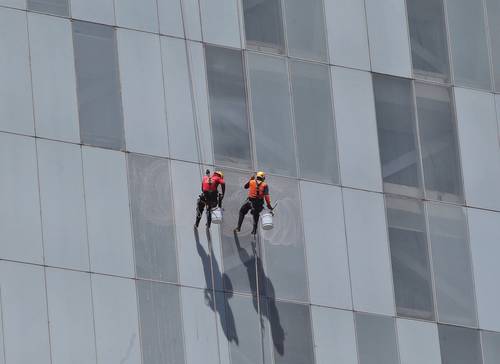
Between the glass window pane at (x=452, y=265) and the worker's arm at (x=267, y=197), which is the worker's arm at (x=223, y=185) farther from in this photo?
the glass window pane at (x=452, y=265)

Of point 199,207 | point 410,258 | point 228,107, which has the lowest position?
point 410,258

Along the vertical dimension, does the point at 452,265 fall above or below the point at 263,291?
above

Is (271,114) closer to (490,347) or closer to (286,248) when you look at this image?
(286,248)

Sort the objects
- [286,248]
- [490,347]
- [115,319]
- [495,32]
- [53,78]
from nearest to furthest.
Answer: [115,319] < [53,78] < [286,248] < [490,347] < [495,32]

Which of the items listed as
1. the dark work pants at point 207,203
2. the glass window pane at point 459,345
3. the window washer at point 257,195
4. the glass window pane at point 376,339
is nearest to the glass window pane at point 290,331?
the glass window pane at point 376,339

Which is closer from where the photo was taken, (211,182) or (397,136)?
(211,182)

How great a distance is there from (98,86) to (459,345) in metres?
13.0

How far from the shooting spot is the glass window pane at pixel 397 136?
63.1 metres

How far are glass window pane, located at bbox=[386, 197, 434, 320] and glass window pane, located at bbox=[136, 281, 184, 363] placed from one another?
722cm

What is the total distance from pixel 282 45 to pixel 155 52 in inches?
171

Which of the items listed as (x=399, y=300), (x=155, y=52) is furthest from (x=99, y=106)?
(x=399, y=300)

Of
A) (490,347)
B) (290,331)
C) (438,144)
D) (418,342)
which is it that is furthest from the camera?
(438,144)

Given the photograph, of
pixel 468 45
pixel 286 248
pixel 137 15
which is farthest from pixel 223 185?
pixel 468 45

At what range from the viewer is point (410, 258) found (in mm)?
62375
